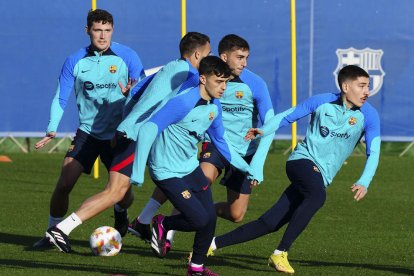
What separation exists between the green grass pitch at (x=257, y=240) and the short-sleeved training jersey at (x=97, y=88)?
3.91ft

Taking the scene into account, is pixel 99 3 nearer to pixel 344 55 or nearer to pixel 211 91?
pixel 344 55

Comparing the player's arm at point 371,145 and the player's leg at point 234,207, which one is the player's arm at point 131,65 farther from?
the player's arm at point 371,145

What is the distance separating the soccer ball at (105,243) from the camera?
1095 centimetres

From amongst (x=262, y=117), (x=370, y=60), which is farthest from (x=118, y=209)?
(x=370, y=60)

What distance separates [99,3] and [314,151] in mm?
11235

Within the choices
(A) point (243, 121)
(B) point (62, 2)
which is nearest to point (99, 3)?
(B) point (62, 2)

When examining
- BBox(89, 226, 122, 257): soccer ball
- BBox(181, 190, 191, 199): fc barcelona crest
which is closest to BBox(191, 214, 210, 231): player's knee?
BBox(181, 190, 191, 199): fc barcelona crest

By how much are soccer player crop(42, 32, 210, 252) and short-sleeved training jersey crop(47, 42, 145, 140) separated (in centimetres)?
47

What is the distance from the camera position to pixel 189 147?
9875 mm

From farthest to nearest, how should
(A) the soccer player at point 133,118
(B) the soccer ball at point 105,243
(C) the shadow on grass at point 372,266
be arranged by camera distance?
(B) the soccer ball at point 105,243 < (A) the soccer player at point 133,118 < (C) the shadow on grass at point 372,266

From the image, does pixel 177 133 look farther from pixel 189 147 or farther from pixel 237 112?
pixel 237 112

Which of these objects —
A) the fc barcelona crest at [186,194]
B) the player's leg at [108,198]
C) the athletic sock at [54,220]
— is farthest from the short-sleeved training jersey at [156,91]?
the athletic sock at [54,220]

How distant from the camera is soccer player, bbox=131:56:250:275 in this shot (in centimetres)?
962

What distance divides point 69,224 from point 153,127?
6.37 feet
